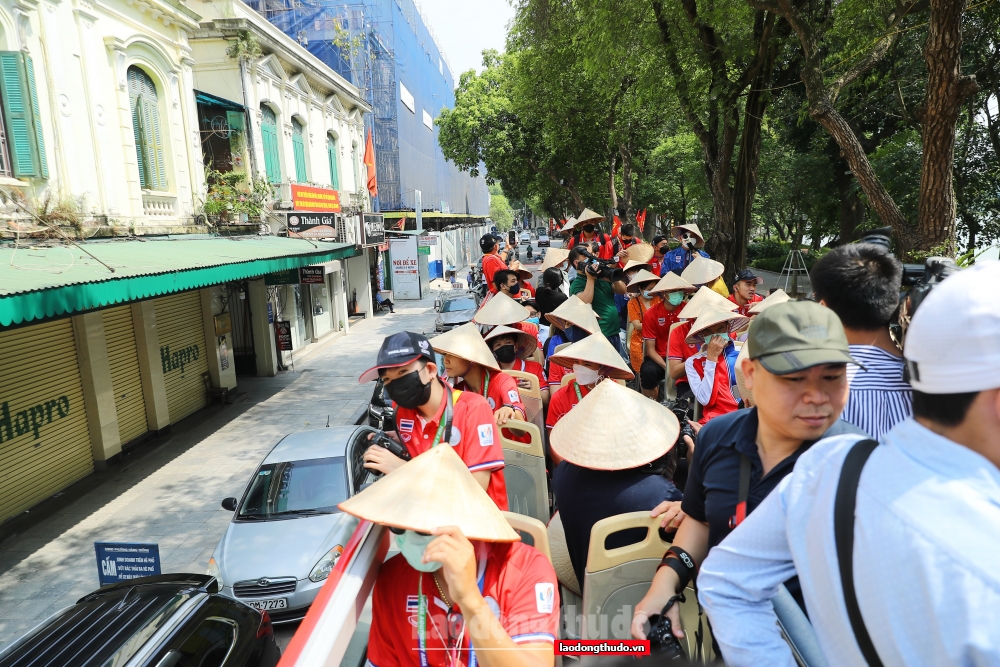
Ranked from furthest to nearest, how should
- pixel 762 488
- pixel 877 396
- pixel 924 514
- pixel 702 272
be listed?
1. pixel 702 272
2. pixel 877 396
3. pixel 762 488
4. pixel 924 514

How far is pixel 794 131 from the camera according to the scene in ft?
70.5

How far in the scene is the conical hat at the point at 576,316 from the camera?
575 centimetres

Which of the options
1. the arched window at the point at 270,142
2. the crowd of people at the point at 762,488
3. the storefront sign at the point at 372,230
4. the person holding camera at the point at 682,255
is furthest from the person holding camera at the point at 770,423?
the storefront sign at the point at 372,230

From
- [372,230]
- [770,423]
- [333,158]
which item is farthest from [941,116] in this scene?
[372,230]

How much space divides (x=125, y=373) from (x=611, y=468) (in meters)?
10.2

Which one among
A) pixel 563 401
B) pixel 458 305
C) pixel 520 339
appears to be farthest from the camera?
pixel 458 305

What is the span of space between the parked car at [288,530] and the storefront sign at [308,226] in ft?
32.7

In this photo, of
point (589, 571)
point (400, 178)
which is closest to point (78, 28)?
point (589, 571)

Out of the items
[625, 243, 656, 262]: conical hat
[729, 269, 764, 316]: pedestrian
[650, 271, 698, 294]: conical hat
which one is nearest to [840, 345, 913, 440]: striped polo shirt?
[650, 271, 698, 294]: conical hat

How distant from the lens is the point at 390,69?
3350 centimetres

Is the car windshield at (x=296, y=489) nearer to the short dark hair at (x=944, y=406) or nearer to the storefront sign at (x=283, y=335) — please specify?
the short dark hair at (x=944, y=406)

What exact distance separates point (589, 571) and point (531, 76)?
20.6 m

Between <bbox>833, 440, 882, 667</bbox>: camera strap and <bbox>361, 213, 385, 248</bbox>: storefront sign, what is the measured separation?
21.5 metres

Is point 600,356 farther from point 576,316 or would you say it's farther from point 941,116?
point 941,116
